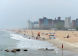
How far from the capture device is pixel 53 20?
582ft

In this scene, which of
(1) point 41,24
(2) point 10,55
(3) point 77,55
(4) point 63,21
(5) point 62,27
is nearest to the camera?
(3) point 77,55

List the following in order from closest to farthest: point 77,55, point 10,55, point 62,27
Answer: point 77,55 → point 10,55 → point 62,27

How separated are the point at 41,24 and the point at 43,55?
157 meters

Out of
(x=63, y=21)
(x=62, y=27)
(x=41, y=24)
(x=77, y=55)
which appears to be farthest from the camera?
(x=41, y=24)

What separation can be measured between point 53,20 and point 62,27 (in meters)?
A: 29.5

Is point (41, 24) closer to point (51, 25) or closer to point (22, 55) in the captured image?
point (51, 25)

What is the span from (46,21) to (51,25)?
15988mm

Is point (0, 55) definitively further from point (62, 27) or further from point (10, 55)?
point (62, 27)

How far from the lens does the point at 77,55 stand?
21.6 m

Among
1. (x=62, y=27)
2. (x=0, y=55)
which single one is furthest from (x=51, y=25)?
(x=0, y=55)

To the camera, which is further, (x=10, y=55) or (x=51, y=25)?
(x=51, y=25)

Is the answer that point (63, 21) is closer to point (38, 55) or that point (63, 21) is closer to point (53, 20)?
point (53, 20)

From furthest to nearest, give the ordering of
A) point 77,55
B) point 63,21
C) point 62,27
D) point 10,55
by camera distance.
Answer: point 63,21, point 62,27, point 10,55, point 77,55

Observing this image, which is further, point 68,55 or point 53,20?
point 53,20
